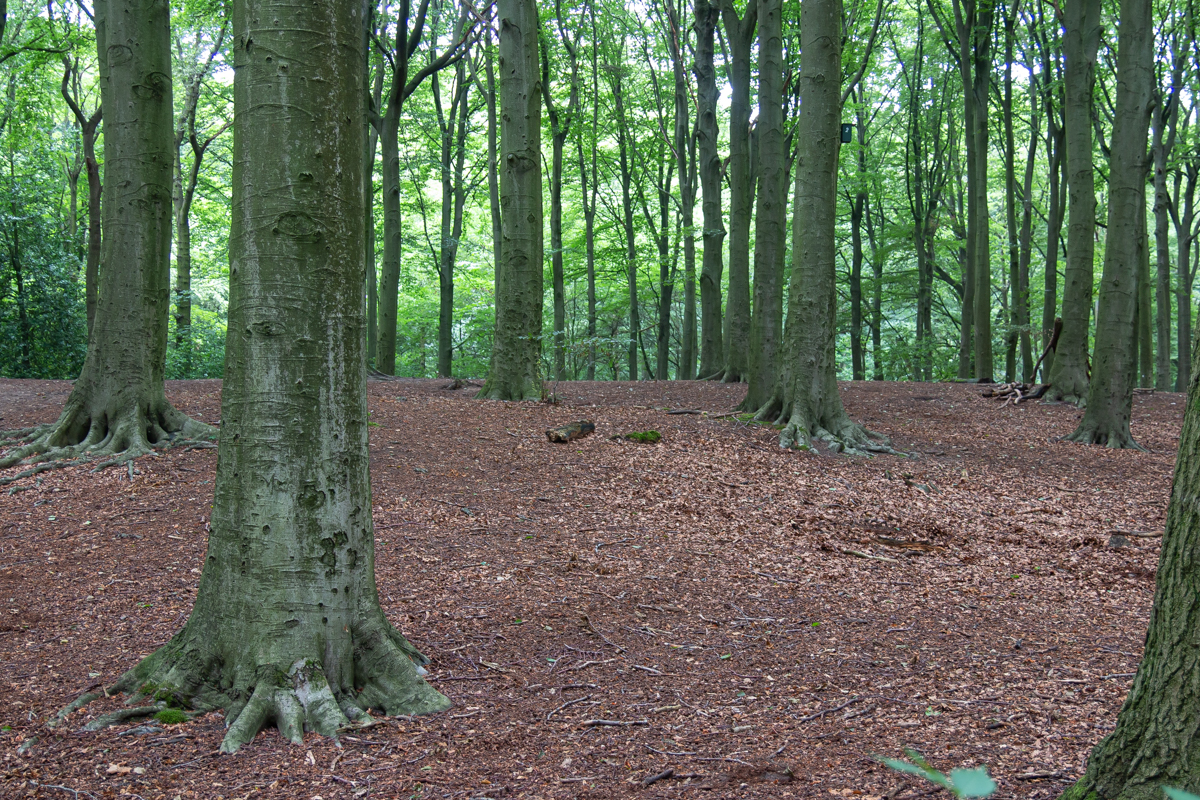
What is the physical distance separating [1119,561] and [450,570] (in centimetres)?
482

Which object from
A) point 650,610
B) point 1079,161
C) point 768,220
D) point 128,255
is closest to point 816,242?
point 768,220

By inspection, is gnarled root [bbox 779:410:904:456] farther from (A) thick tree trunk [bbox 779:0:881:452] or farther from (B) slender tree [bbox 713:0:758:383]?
(B) slender tree [bbox 713:0:758:383]

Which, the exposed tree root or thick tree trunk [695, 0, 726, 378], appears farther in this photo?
thick tree trunk [695, 0, 726, 378]

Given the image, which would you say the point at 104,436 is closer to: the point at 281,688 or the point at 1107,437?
the point at 281,688

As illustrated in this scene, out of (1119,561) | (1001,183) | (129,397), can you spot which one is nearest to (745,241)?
(1119,561)

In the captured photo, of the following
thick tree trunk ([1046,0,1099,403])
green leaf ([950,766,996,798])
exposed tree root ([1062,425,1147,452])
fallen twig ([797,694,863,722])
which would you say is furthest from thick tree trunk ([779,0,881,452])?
green leaf ([950,766,996,798])

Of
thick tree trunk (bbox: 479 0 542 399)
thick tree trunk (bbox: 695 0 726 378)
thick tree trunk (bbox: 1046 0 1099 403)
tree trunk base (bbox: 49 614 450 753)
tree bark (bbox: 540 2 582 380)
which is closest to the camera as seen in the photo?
tree trunk base (bbox: 49 614 450 753)

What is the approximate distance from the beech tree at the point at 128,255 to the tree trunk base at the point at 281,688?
424 cm

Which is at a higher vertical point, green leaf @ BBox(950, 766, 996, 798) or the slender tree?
the slender tree

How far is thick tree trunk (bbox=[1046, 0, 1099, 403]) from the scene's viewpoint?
10820mm

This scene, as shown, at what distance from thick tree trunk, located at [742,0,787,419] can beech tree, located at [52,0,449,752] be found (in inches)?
289

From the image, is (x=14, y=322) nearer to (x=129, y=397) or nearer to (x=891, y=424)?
(x=129, y=397)

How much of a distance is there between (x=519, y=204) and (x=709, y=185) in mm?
6024

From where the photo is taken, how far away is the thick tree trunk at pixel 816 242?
8.20m
